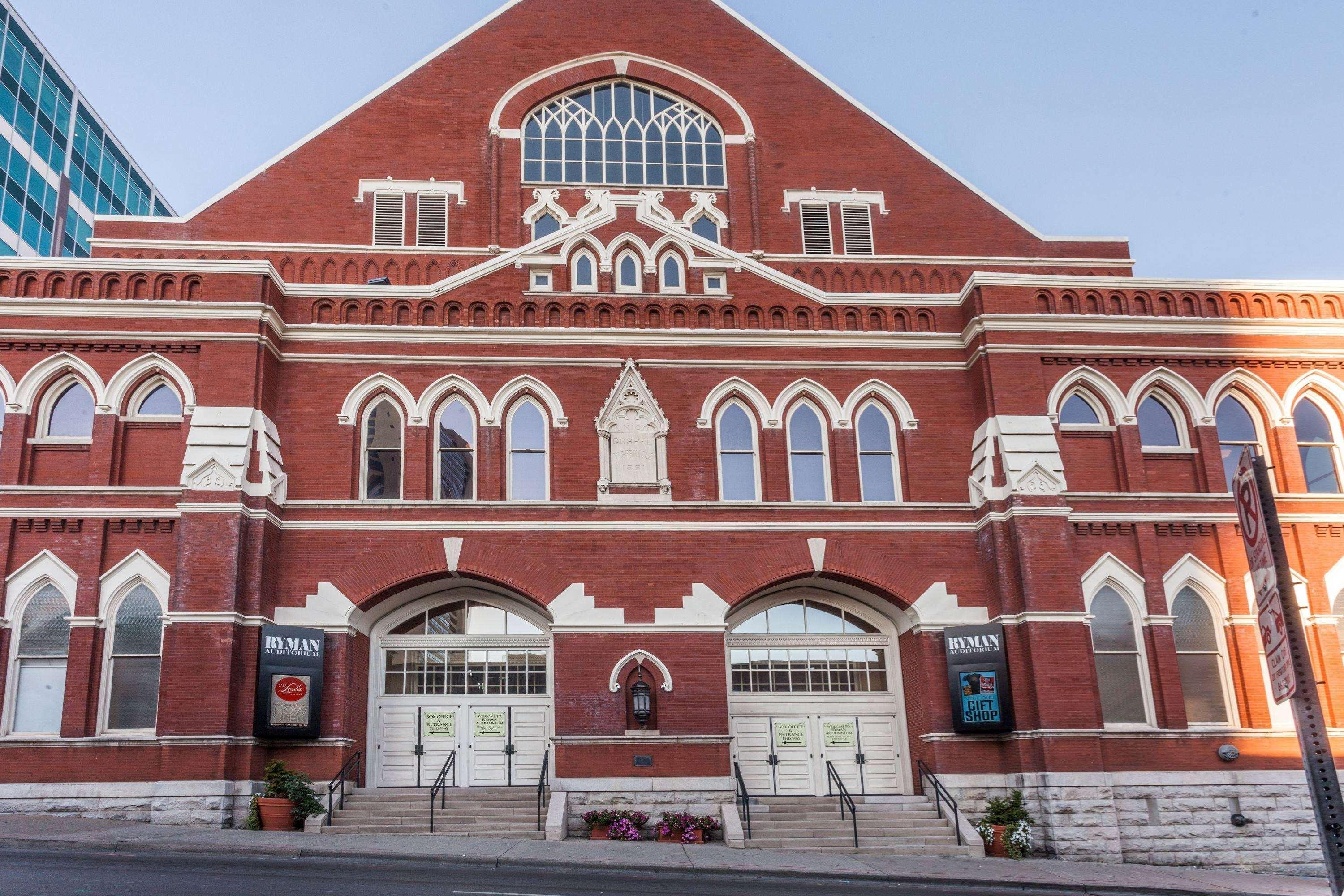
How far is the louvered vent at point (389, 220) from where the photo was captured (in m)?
27.4

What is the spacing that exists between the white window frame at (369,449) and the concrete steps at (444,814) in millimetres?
5251

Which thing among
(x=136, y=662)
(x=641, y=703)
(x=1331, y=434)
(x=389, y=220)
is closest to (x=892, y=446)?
(x=641, y=703)

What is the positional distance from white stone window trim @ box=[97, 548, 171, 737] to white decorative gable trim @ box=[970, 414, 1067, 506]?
48.2 feet

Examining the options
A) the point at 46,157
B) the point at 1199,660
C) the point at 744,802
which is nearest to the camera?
the point at 744,802

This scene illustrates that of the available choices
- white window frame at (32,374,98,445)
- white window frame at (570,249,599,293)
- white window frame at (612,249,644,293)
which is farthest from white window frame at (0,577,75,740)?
white window frame at (612,249,644,293)

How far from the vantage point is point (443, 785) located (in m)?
19.6

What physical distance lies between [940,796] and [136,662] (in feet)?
45.8

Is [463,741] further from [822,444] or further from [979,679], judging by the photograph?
[979,679]

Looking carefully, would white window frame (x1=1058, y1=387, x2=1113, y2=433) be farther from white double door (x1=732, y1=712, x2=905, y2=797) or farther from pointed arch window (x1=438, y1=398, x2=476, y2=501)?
pointed arch window (x1=438, y1=398, x2=476, y2=501)

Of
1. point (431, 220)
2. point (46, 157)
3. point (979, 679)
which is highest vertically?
point (46, 157)

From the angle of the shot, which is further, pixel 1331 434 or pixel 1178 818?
pixel 1331 434

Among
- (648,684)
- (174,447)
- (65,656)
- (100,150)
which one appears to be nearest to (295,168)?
(174,447)

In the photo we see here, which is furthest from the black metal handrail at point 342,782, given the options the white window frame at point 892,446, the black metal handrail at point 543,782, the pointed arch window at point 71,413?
the white window frame at point 892,446

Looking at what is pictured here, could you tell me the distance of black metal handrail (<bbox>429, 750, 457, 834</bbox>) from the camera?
18.7 metres
